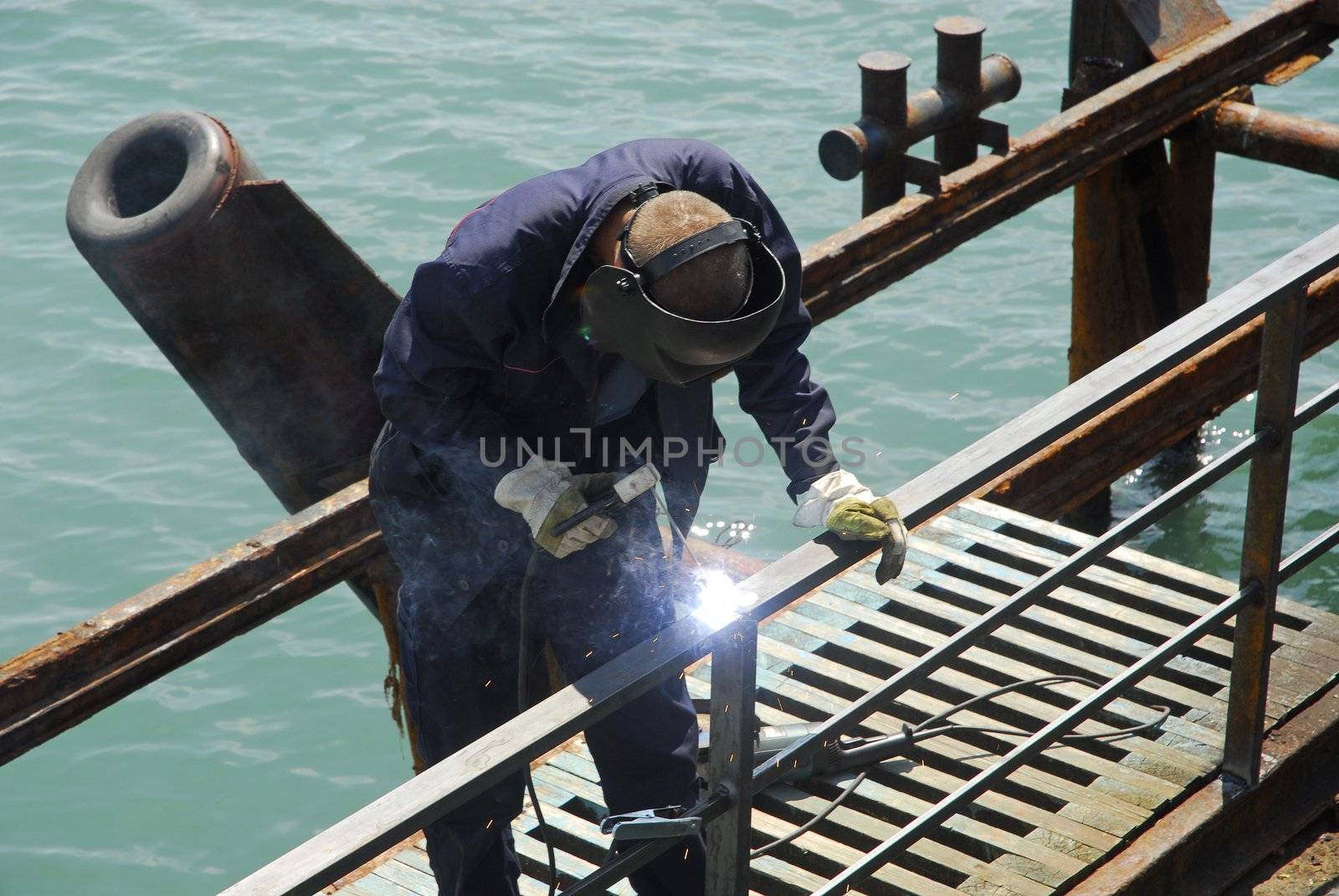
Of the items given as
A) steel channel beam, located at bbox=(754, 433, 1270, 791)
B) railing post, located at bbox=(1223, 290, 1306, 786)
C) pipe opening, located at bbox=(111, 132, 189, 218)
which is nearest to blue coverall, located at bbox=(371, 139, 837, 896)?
steel channel beam, located at bbox=(754, 433, 1270, 791)

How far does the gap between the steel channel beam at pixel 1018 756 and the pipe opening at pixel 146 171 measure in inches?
113

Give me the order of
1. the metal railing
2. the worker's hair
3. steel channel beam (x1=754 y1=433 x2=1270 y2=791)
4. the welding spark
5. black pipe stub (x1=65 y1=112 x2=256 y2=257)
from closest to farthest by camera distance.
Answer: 1. the metal railing
2. the welding spark
3. steel channel beam (x1=754 y1=433 x2=1270 y2=791)
4. the worker's hair
5. black pipe stub (x1=65 y1=112 x2=256 y2=257)

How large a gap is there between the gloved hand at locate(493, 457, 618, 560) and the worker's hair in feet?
1.55

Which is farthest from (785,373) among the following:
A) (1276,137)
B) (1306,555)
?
(1276,137)

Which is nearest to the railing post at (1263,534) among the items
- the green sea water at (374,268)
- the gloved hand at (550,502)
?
the gloved hand at (550,502)

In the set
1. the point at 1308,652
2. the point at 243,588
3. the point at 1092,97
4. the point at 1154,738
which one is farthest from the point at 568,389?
the point at 1092,97

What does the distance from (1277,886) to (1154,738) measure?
526mm

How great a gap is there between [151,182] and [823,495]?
99.4 inches

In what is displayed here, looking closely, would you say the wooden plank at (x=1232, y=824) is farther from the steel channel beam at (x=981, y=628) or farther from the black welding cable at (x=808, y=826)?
the steel channel beam at (x=981, y=628)

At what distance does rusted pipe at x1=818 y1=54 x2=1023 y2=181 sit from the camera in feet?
19.3

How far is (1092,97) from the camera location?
20.9 feet

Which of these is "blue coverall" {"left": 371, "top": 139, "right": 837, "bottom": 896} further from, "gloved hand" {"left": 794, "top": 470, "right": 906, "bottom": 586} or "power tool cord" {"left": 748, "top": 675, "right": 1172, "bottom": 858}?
"gloved hand" {"left": 794, "top": 470, "right": 906, "bottom": 586}

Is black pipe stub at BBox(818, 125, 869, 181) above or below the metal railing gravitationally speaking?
above

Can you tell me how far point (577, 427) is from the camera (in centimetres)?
322
